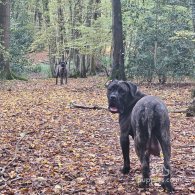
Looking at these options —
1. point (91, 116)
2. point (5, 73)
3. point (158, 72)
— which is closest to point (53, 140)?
point (91, 116)

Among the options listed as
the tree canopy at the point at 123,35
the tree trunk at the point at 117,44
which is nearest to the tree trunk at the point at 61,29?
the tree canopy at the point at 123,35

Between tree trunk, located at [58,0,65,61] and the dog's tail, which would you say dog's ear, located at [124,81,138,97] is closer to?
the dog's tail

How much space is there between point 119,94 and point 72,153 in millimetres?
2469

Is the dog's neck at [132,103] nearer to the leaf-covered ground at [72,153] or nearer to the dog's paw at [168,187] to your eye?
the leaf-covered ground at [72,153]

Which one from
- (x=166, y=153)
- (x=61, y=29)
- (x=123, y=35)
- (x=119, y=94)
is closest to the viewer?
(x=166, y=153)

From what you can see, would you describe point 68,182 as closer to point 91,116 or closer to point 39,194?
point 39,194

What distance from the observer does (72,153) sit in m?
7.34

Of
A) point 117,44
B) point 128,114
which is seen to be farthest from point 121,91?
point 117,44

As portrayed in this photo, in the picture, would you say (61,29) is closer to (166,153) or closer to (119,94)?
(119,94)

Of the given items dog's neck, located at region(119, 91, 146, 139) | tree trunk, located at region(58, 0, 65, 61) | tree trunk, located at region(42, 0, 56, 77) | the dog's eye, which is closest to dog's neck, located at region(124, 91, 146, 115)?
dog's neck, located at region(119, 91, 146, 139)

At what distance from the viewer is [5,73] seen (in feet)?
77.4

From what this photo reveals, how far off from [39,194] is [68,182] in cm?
57

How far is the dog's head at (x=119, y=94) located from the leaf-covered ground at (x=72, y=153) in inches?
39.9

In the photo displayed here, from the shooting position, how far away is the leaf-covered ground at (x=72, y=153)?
5234 mm
